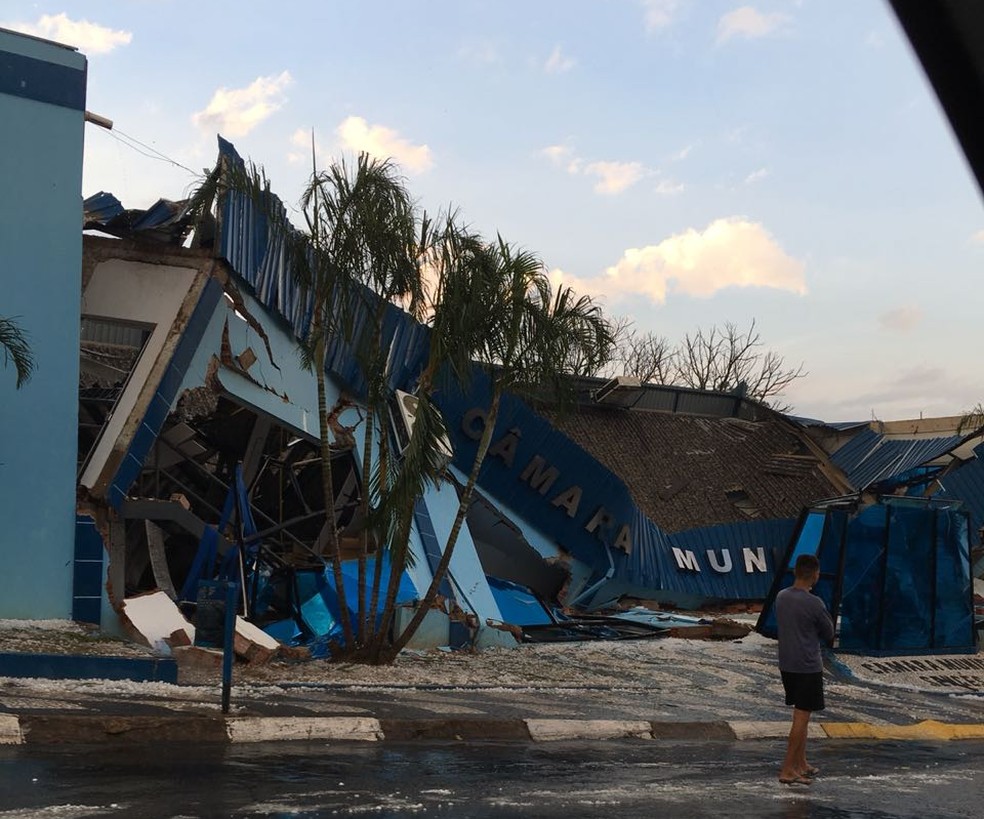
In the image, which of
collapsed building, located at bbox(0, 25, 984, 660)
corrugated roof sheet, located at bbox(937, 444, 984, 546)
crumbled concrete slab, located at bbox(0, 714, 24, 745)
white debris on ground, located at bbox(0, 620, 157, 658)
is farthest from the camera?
corrugated roof sheet, located at bbox(937, 444, 984, 546)

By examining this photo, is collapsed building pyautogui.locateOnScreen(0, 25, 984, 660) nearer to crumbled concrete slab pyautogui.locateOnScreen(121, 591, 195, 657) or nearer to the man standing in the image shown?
crumbled concrete slab pyautogui.locateOnScreen(121, 591, 195, 657)

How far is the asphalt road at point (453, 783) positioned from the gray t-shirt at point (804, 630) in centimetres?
80

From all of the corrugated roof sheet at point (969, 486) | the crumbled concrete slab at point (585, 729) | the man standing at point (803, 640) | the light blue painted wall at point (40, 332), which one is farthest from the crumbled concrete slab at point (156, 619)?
the corrugated roof sheet at point (969, 486)

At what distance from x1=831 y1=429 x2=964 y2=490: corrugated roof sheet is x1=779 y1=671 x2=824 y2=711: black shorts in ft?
75.1

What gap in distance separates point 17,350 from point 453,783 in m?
8.23

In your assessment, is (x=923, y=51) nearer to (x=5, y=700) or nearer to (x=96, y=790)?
(x=96, y=790)

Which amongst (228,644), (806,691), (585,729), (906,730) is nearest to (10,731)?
(228,644)

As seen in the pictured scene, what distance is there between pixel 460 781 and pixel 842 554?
1213cm

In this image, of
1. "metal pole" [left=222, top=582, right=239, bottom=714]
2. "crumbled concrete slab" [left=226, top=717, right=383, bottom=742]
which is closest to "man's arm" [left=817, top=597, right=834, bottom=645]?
"crumbled concrete slab" [left=226, top=717, right=383, bottom=742]

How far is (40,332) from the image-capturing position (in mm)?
14781

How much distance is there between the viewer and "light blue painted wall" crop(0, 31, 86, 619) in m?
14.4

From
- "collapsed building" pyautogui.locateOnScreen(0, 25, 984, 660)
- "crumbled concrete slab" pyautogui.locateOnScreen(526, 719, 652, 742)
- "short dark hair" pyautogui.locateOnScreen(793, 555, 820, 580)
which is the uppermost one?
"collapsed building" pyautogui.locateOnScreen(0, 25, 984, 660)

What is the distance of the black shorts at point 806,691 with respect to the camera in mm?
8664

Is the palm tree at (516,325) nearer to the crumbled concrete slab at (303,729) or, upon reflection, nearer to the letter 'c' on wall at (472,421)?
the crumbled concrete slab at (303,729)
